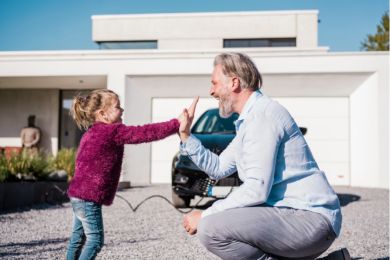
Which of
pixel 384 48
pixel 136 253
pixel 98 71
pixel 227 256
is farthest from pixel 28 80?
pixel 384 48

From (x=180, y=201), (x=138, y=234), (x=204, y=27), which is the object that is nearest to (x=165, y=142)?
(x=180, y=201)

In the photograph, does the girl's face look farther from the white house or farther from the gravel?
the white house

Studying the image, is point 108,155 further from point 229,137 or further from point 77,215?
point 229,137

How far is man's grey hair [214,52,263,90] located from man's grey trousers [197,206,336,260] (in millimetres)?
670

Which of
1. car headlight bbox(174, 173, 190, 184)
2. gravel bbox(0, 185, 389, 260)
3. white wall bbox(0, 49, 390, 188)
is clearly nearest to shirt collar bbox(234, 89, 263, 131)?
gravel bbox(0, 185, 389, 260)

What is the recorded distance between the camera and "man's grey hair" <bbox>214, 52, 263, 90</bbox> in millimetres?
2591

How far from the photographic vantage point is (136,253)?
14.0ft

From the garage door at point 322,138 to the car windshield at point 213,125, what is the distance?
6497mm

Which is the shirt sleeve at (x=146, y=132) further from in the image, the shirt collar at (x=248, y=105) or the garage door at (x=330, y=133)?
the garage door at (x=330, y=133)

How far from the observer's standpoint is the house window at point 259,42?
2411cm

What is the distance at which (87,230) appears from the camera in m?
3.17

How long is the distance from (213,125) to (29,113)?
11.9 meters

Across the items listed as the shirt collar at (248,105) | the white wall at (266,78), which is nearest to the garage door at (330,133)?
the white wall at (266,78)

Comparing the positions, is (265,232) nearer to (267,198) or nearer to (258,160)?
(267,198)
